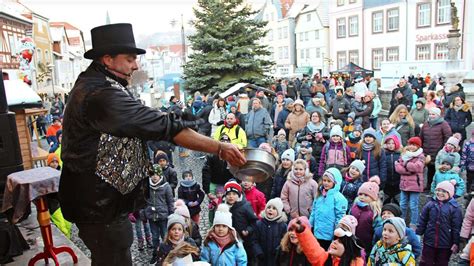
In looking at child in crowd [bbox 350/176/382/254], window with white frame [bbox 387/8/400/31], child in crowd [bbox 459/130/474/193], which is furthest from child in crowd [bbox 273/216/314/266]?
window with white frame [bbox 387/8/400/31]

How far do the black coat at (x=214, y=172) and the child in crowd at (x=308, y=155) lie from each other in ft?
5.21

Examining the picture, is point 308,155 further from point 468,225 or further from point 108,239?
point 108,239

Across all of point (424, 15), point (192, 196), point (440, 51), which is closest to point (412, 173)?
point (192, 196)

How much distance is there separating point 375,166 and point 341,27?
135 feet

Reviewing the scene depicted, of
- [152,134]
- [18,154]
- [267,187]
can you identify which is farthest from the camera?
[267,187]

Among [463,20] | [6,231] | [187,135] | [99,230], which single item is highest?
[463,20]

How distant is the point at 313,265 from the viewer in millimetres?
4809

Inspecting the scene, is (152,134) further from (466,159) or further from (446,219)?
(466,159)

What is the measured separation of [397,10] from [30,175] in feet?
134

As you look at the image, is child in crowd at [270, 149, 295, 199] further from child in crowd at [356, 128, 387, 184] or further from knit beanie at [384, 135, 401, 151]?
knit beanie at [384, 135, 401, 151]

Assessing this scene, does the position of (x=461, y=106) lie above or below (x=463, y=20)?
below

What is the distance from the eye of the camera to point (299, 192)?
6.53 meters

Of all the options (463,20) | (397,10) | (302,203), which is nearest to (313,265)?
(302,203)

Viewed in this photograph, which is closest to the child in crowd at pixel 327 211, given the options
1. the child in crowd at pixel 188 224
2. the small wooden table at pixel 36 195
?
the child in crowd at pixel 188 224
